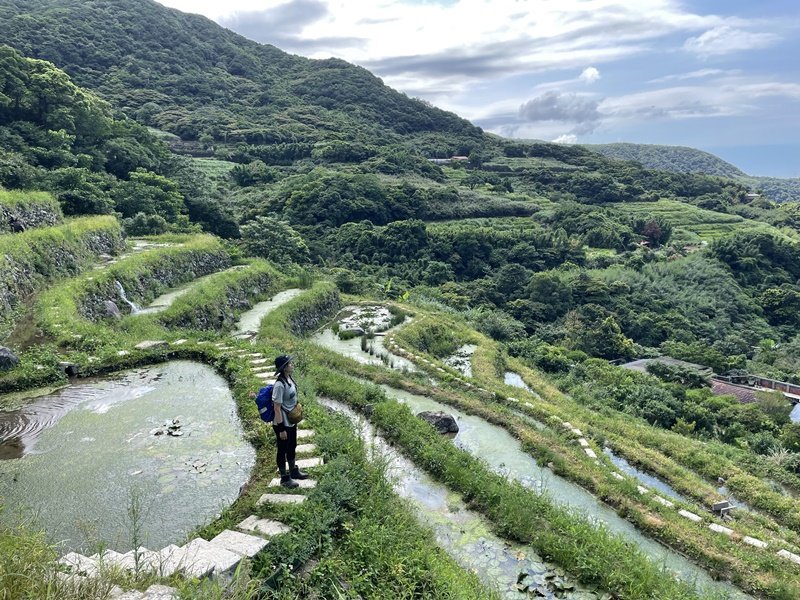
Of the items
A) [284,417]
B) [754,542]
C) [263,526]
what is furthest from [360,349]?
[263,526]

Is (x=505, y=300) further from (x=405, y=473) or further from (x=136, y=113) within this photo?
(x=136, y=113)

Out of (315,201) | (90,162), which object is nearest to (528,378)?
(90,162)

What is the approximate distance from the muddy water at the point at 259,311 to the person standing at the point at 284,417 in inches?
403

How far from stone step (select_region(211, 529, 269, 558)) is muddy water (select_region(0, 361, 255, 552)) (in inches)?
27.2

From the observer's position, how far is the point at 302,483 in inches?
242

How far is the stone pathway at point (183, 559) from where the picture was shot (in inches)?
148

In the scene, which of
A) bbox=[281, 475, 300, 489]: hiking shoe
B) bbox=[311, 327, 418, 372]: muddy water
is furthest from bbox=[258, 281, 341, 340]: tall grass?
bbox=[281, 475, 300, 489]: hiking shoe

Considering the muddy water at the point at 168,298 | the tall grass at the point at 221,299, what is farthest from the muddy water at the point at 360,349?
the muddy water at the point at 168,298

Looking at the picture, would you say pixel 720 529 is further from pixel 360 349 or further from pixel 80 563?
pixel 360 349

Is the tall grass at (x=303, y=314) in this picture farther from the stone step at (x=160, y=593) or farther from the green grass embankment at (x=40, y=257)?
the stone step at (x=160, y=593)

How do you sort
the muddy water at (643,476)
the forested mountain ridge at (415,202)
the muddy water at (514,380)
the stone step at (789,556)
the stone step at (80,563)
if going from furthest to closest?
the forested mountain ridge at (415,202) → the muddy water at (514,380) → the muddy water at (643,476) → the stone step at (789,556) → the stone step at (80,563)

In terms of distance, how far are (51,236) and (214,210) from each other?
18.4m

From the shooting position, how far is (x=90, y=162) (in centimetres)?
2694

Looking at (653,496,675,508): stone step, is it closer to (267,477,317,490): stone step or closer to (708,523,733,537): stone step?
(708,523,733,537): stone step
